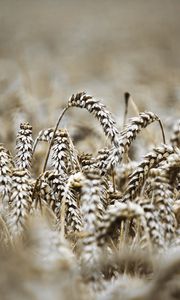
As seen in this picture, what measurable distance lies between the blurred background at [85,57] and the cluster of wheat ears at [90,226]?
3.93ft

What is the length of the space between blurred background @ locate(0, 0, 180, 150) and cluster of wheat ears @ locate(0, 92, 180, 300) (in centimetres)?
120

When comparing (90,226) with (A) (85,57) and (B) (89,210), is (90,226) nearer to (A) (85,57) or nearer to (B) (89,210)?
(B) (89,210)

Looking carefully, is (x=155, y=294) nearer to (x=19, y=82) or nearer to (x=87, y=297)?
(x=87, y=297)

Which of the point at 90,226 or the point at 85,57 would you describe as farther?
the point at 85,57

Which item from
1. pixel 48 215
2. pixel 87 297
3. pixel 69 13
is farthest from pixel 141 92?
pixel 69 13

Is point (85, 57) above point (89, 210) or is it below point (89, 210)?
above

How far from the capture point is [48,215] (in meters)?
1.97

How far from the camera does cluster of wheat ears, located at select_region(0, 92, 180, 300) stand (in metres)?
1.29

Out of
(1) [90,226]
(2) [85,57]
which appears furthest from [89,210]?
(2) [85,57]

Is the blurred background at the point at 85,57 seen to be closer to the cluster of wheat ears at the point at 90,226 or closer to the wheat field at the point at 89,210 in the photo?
the wheat field at the point at 89,210

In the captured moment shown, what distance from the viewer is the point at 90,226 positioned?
5.13ft

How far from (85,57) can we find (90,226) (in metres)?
10.1

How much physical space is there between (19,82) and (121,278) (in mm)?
3494

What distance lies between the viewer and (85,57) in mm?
11430
